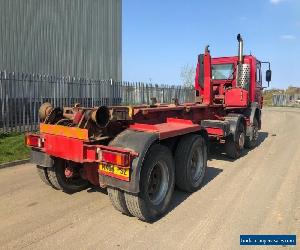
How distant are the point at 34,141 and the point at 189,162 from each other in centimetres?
255

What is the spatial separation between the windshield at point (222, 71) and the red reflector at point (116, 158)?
24.8 ft

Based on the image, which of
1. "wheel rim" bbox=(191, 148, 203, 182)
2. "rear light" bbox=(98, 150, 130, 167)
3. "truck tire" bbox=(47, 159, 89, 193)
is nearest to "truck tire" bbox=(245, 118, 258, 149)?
"wheel rim" bbox=(191, 148, 203, 182)

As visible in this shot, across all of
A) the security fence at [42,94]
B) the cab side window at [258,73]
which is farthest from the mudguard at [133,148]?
the security fence at [42,94]

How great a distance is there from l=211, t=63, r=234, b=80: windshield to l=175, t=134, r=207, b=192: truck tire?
5.20 metres

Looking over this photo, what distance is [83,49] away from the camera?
2075cm

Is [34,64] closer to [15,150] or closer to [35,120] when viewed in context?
[35,120]

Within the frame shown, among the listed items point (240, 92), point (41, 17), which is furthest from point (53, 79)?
point (240, 92)

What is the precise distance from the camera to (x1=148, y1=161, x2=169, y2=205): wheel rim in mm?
5181

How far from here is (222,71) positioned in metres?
11.4

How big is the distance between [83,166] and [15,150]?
15.3 feet

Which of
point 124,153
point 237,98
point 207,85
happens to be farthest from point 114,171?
point 237,98

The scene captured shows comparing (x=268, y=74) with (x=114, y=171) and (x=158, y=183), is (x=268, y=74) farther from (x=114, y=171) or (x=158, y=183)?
(x=114, y=171)

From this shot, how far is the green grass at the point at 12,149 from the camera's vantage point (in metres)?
8.65

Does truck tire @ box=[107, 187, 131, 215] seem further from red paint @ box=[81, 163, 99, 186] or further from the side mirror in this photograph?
the side mirror
